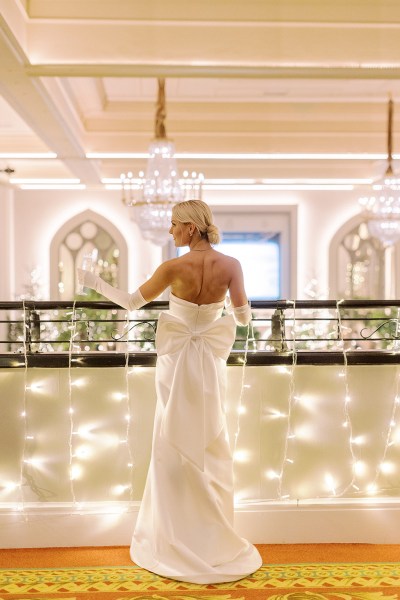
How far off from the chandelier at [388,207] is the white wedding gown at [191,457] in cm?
466

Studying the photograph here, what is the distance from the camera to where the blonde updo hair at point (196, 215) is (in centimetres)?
298

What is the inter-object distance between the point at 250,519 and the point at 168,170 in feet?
11.4

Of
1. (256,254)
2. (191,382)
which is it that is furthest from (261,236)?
(191,382)

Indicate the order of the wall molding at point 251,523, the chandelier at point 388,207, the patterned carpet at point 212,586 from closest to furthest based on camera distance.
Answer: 1. the patterned carpet at point 212,586
2. the wall molding at point 251,523
3. the chandelier at point 388,207

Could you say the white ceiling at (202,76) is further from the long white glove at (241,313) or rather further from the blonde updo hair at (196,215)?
the long white glove at (241,313)

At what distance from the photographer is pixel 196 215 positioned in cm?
298

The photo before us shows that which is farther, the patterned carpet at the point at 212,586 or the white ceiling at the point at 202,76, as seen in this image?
the white ceiling at the point at 202,76

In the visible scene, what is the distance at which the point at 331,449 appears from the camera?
142 inches

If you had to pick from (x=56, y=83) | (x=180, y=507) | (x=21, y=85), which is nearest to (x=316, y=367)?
(x=180, y=507)

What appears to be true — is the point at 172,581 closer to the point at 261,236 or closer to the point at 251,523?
the point at 251,523

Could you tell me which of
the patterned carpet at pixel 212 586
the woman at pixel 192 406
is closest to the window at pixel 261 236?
the woman at pixel 192 406

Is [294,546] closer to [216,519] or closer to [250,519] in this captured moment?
[250,519]

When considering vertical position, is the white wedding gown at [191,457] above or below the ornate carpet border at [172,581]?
above

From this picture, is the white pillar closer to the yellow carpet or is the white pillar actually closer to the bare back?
the yellow carpet
